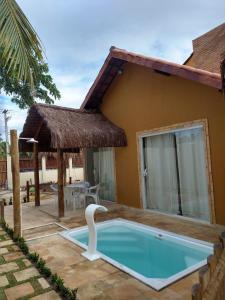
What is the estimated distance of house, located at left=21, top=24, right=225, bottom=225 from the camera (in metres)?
7.63

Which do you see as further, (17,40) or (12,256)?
(12,256)

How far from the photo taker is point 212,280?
1.79 m

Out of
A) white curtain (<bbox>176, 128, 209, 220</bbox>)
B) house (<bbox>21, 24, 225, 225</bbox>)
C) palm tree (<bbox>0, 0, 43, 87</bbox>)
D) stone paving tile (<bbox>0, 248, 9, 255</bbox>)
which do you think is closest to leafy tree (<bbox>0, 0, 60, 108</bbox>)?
palm tree (<bbox>0, 0, 43, 87</bbox>)

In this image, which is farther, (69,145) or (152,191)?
(152,191)

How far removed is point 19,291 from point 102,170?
8.55 meters

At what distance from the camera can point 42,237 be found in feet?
24.4

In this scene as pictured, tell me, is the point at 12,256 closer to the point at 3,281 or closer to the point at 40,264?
the point at 40,264

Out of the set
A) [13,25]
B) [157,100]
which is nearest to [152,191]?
[157,100]

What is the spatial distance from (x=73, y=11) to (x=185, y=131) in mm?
5034

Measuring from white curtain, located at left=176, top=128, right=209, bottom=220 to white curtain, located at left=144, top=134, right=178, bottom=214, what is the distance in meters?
0.36

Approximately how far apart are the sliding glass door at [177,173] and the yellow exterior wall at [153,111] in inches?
17.3

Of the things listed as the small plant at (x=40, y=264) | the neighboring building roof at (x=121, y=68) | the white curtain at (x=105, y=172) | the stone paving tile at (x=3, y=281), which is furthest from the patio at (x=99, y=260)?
the neighboring building roof at (x=121, y=68)

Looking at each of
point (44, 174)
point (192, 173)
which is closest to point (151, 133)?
point (192, 173)

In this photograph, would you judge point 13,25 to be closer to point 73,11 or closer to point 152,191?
point 73,11
